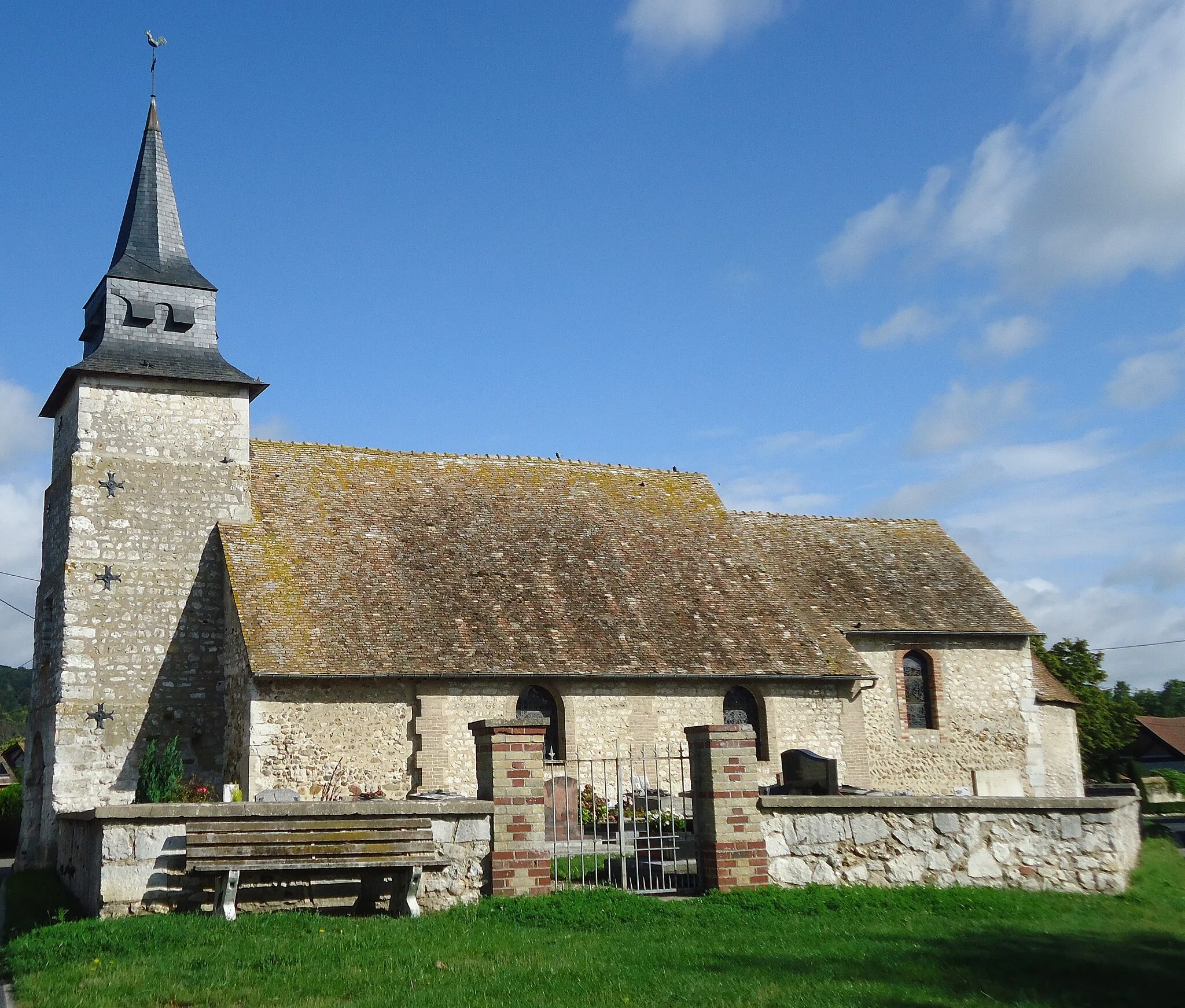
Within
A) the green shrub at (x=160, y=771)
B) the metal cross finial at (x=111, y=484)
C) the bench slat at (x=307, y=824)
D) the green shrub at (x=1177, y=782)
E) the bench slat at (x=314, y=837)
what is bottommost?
the green shrub at (x=1177, y=782)

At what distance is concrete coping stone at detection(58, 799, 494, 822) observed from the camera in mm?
9703

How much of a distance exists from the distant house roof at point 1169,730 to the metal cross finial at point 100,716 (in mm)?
51882

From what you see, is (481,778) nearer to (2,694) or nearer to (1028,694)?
(1028,694)

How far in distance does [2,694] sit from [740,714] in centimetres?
10360

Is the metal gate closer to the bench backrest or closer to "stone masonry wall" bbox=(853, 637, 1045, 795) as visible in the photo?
the bench backrest

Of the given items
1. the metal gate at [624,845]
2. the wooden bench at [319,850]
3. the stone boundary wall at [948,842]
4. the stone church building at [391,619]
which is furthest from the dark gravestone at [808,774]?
the wooden bench at [319,850]

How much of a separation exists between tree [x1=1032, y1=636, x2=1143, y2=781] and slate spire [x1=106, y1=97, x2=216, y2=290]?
1039 inches

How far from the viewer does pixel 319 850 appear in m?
9.98

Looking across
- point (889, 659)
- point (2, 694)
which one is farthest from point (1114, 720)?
point (2, 694)

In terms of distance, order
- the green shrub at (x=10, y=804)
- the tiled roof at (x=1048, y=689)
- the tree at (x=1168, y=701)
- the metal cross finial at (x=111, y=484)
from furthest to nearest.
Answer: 1. the tree at (x=1168, y=701)
2. the green shrub at (x=10, y=804)
3. the tiled roof at (x=1048, y=689)
4. the metal cross finial at (x=111, y=484)

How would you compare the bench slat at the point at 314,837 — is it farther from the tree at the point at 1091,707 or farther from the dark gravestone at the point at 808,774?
the tree at the point at 1091,707

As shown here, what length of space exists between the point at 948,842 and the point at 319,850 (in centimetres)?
661

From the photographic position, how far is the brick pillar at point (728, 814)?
11.1m

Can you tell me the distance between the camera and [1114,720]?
39.1m
